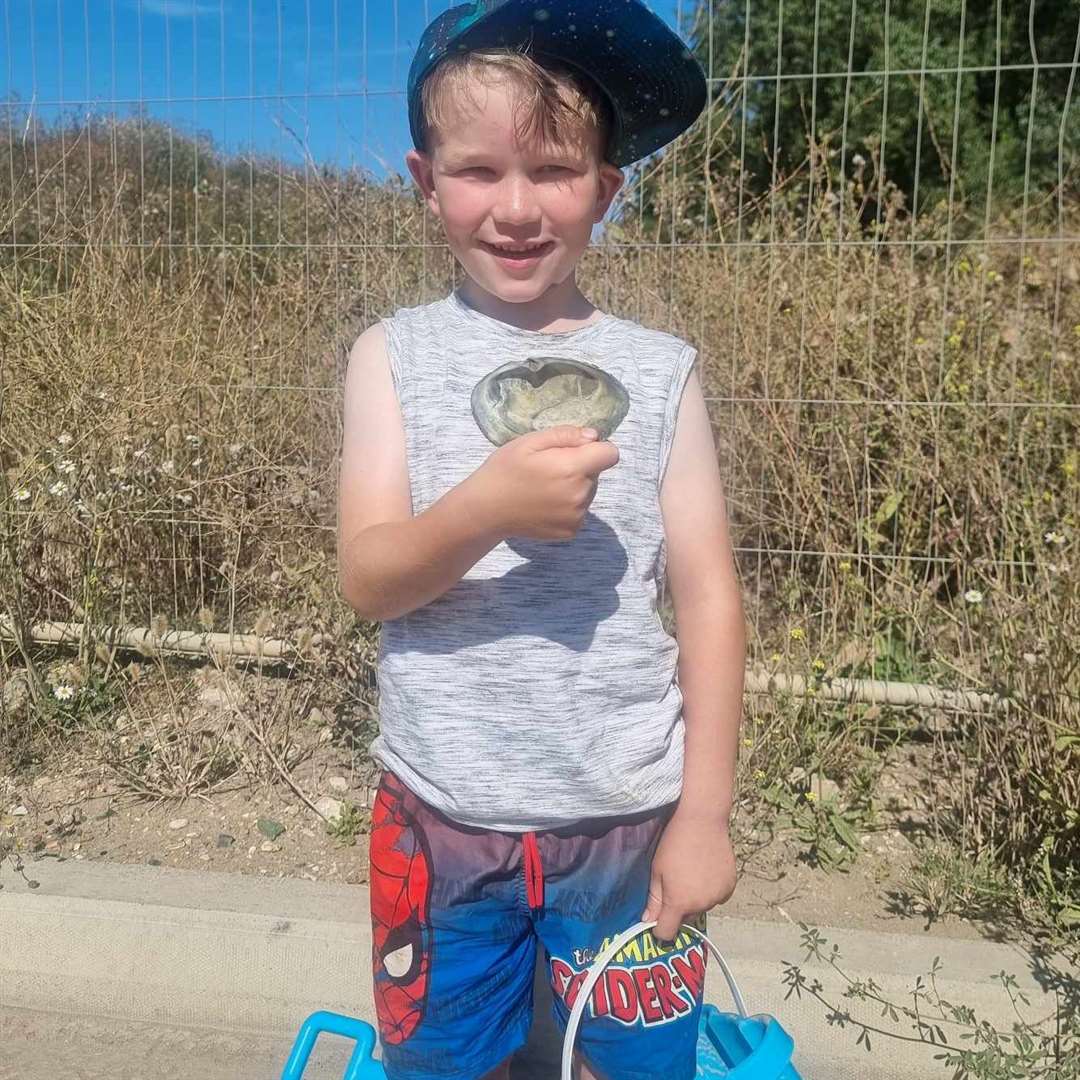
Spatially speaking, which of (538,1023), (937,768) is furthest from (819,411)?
(538,1023)

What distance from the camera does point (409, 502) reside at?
1339 millimetres

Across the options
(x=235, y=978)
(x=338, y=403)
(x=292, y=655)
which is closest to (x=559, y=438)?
(x=235, y=978)

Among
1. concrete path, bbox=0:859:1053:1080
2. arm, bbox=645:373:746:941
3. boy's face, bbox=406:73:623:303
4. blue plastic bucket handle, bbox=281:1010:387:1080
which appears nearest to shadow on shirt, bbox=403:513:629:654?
arm, bbox=645:373:746:941

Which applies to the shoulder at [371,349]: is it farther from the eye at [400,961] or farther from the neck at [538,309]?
the eye at [400,961]

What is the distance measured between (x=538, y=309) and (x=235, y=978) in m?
1.71

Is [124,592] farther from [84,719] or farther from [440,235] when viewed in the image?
[440,235]

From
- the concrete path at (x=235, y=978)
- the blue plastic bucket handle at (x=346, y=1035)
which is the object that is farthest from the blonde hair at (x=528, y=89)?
the concrete path at (x=235, y=978)

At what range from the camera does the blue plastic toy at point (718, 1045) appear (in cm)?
139

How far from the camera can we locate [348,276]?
386 centimetres

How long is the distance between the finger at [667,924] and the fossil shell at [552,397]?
58 centimetres

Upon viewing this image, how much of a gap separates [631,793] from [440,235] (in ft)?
9.42

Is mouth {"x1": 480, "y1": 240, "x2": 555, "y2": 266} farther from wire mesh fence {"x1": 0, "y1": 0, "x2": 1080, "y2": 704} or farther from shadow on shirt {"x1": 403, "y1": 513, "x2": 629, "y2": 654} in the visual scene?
wire mesh fence {"x1": 0, "y1": 0, "x2": 1080, "y2": 704}

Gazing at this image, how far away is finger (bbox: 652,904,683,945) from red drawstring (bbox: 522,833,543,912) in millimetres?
146

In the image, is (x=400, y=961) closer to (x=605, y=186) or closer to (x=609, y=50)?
(x=605, y=186)
